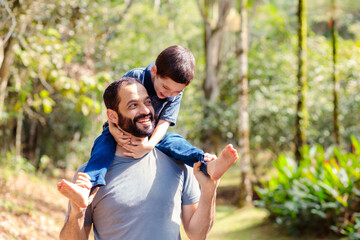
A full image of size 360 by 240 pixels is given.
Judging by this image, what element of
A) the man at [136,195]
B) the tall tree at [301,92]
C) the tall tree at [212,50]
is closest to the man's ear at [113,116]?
the man at [136,195]

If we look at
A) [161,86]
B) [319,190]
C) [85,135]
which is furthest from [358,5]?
[161,86]

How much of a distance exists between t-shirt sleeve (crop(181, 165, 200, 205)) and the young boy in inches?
3.5

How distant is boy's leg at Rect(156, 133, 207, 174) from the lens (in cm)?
254

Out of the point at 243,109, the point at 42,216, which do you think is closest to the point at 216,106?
the point at 243,109

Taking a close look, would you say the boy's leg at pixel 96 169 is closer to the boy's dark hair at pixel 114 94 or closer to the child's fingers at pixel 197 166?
the boy's dark hair at pixel 114 94

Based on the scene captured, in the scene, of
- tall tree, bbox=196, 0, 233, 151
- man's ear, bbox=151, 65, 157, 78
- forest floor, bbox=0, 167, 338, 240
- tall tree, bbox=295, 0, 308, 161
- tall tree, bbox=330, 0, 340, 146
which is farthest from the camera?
tall tree, bbox=196, 0, 233, 151

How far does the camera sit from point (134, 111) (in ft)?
7.79

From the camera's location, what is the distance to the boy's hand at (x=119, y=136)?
8.03 ft

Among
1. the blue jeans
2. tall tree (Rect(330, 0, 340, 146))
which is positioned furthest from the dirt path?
tall tree (Rect(330, 0, 340, 146))

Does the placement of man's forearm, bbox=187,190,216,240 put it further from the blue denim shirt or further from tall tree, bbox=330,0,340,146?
tall tree, bbox=330,0,340,146

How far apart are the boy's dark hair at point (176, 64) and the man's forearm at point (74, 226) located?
1017 mm

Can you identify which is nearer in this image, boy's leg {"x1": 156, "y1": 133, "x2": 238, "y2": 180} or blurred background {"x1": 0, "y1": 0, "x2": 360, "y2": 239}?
boy's leg {"x1": 156, "y1": 133, "x2": 238, "y2": 180}

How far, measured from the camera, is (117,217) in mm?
2330

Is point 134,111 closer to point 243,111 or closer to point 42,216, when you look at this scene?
point 42,216
